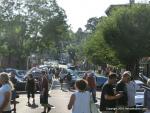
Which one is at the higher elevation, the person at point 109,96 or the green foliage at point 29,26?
the green foliage at point 29,26

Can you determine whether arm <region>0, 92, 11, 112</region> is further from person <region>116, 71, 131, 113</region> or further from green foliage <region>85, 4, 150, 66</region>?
green foliage <region>85, 4, 150, 66</region>

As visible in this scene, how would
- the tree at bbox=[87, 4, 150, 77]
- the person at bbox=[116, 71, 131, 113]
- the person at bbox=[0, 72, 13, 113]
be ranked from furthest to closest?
the tree at bbox=[87, 4, 150, 77], the person at bbox=[116, 71, 131, 113], the person at bbox=[0, 72, 13, 113]

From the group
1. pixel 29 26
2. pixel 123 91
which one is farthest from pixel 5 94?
pixel 29 26

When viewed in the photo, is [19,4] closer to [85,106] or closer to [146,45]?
[146,45]

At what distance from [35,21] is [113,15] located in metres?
30.9

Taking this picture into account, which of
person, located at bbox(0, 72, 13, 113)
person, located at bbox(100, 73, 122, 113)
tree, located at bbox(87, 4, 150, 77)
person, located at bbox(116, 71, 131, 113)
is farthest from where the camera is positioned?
tree, located at bbox(87, 4, 150, 77)

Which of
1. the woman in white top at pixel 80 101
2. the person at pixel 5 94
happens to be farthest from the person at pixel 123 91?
the person at pixel 5 94

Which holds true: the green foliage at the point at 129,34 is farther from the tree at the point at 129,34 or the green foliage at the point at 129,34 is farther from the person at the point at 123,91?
the person at the point at 123,91

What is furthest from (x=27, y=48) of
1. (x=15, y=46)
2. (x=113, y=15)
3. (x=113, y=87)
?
(x=113, y=87)

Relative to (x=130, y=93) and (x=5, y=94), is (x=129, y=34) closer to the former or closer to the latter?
(x=130, y=93)

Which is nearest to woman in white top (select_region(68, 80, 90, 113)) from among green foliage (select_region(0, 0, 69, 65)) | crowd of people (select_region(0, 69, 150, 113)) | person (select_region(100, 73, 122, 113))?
crowd of people (select_region(0, 69, 150, 113))

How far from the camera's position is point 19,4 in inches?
3019

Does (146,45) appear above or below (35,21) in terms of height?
below

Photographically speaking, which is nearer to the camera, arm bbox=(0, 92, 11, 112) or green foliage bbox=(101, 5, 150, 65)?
arm bbox=(0, 92, 11, 112)
